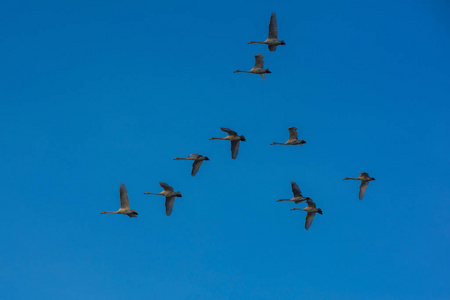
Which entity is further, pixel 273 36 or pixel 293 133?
pixel 293 133

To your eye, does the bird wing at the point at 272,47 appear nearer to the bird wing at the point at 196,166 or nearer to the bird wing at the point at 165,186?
the bird wing at the point at 196,166

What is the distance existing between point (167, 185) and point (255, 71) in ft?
49.1

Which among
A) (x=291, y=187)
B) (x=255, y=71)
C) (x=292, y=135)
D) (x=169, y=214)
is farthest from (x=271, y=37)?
(x=169, y=214)

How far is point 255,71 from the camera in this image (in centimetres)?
8119

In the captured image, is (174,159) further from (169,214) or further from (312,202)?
(312,202)

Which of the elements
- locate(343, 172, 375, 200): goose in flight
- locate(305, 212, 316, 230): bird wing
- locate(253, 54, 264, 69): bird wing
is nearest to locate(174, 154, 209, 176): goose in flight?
locate(253, 54, 264, 69): bird wing

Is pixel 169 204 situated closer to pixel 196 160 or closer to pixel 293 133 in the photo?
pixel 196 160

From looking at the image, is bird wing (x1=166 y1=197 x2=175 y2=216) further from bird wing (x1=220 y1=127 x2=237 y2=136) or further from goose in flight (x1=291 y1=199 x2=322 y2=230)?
goose in flight (x1=291 y1=199 x2=322 y2=230)

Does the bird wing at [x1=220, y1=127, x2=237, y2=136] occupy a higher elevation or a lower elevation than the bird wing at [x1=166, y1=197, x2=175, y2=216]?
higher

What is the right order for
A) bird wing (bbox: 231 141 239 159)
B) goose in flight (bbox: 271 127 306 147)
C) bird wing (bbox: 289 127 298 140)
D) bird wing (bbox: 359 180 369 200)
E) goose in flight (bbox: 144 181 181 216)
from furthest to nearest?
bird wing (bbox: 359 180 369 200) < goose in flight (bbox: 271 127 306 147) < bird wing (bbox: 289 127 298 140) < bird wing (bbox: 231 141 239 159) < goose in flight (bbox: 144 181 181 216)

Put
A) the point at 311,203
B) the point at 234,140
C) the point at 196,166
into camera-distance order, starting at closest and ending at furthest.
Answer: the point at 196,166, the point at 234,140, the point at 311,203

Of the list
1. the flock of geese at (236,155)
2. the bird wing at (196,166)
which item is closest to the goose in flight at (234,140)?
the flock of geese at (236,155)

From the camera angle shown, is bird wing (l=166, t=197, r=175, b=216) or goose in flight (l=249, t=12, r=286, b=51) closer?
bird wing (l=166, t=197, r=175, b=216)

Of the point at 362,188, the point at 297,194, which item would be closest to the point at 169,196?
the point at 297,194
